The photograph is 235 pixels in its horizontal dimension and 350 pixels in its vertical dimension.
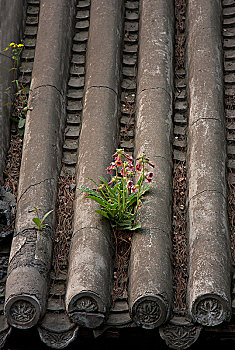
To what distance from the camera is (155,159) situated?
491 cm

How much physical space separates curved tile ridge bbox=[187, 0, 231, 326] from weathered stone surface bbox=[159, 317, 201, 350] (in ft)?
0.29

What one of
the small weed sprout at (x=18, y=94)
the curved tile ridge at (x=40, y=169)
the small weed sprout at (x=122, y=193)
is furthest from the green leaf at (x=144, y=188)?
the small weed sprout at (x=18, y=94)

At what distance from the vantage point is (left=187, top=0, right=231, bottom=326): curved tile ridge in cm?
414

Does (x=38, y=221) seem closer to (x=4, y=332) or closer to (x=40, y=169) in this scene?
(x=40, y=169)

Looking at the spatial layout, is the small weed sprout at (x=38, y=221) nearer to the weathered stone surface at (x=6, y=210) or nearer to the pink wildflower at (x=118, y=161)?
the weathered stone surface at (x=6, y=210)

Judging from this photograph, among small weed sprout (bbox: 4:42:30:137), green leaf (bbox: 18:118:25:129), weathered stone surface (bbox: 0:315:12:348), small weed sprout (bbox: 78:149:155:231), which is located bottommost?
weathered stone surface (bbox: 0:315:12:348)

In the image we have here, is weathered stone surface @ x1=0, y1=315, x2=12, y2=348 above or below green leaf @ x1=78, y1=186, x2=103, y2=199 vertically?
below

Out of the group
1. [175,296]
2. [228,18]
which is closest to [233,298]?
[175,296]

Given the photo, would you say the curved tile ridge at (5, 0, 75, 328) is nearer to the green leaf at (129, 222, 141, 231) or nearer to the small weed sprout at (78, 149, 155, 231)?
the small weed sprout at (78, 149, 155, 231)

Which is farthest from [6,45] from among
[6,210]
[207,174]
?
[207,174]

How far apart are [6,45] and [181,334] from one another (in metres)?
3.02

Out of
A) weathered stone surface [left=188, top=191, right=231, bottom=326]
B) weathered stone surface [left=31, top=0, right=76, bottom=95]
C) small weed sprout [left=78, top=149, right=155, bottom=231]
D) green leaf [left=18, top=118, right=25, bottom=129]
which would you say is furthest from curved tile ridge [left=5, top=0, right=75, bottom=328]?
weathered stone surface [left=188, top=191, right=231, bottom=326]

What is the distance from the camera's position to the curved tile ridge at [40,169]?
13.8ft

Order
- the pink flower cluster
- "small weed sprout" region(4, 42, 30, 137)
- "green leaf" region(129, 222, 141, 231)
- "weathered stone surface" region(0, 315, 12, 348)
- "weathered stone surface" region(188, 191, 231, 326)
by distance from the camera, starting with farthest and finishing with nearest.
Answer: "small weed sprout" region(4, 42, 30, 137) < the pink flower cluster < "green leaf" region(129, 222, 141, 231) < "weathered stone surface" region(0, 315, 12, 348) < "weathered stone surface" region(188, 191, 231, 326)
